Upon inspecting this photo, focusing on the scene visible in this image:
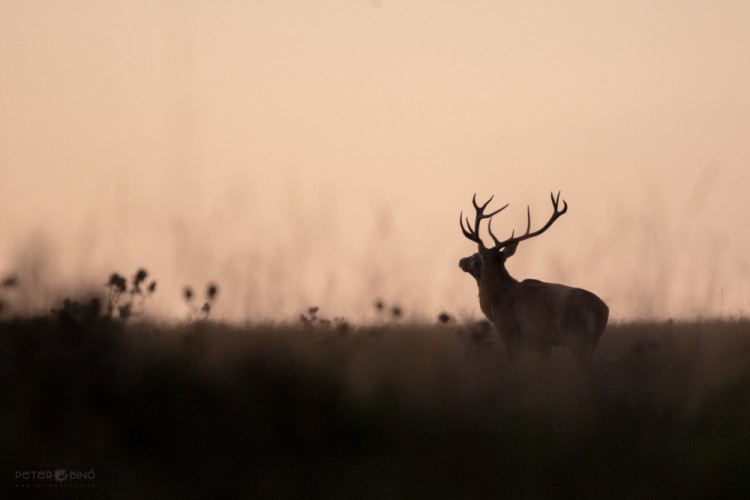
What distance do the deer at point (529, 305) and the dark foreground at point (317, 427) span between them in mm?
3325

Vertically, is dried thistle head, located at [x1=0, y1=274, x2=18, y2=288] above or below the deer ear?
below

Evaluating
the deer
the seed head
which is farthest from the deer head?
the seed head

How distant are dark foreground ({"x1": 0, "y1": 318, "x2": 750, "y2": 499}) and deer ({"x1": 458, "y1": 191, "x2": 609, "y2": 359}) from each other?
3.33 m

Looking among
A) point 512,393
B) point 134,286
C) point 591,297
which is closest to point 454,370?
point 512,393

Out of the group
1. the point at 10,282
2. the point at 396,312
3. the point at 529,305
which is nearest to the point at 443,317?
the point at 396,312

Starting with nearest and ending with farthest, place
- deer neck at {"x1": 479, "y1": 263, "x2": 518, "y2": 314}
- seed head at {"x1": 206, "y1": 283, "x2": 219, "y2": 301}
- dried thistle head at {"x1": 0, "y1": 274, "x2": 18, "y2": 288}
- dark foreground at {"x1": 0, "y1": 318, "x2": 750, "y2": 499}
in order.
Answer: dark foreground at {"x1": 0, "y1": 318, "x2": 750, "y2": 499} → dried thistle head at {"x1": 0, "y1": 274, "x2": 18, "y2": 288} → seed head at {"x1": 206, "y1": 283, "x2": 219, "y2": 301} → deer neck at {"x1": 479, "y1": 263, "x2": 518, "y2": 314}

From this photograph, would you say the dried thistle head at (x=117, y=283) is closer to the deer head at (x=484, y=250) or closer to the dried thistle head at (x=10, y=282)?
the dried thistle head at (x=10, y=282)

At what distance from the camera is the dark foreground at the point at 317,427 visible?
18.6 ft

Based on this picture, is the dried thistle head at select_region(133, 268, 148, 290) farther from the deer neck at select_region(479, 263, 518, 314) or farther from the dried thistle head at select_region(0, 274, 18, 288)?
the deer neck at select_region(479, 263, 518, 314)

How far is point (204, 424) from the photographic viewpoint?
6141 millimetres

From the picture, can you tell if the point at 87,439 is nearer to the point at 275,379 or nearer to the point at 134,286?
the point at 275,379

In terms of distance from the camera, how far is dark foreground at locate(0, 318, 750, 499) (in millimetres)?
5656

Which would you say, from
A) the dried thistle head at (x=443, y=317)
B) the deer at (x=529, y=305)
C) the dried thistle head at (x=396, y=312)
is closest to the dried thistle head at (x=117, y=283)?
the dried thistle head at (x=396, y=312)

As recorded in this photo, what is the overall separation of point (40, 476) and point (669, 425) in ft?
9.81
